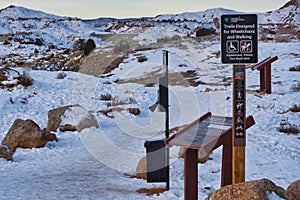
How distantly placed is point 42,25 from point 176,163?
8773 cm

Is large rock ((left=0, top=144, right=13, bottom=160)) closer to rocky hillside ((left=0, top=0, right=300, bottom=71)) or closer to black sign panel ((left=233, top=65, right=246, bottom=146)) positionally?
A: black sign panel ((left=233, top=65, right=246, bottom=146))

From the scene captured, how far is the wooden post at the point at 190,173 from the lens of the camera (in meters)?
5.17

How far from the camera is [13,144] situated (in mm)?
8875

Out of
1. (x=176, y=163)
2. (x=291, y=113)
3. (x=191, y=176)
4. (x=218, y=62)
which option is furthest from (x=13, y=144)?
(x=218, y=62)

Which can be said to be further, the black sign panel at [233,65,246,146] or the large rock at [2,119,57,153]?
the large rock at [2,119,57,153]

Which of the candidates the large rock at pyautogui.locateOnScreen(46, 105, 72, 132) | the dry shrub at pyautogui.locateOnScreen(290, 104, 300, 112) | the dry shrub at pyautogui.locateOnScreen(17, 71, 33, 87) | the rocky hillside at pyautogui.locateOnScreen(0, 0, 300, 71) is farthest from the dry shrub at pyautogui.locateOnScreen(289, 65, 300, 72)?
the large rock at pyautogui.locateOnScreen(46, 105, 72, 132)

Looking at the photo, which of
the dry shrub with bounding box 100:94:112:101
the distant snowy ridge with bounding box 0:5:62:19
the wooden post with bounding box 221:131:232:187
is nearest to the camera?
the wooden post with bounding box 221:131:232:187

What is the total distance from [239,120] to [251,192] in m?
1.43

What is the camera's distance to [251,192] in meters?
3.41

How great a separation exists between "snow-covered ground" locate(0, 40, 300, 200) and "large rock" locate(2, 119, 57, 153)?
0.24m

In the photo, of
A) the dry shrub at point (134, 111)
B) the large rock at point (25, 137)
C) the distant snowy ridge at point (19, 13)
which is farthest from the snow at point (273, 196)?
the distant snowy ridge at point (19, 13)

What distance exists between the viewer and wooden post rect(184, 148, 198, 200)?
17.0ft

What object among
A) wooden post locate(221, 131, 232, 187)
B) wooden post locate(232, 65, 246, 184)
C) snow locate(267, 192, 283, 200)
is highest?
wooden post locate(232, 65, 246, 184)

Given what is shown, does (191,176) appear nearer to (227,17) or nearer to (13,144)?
(227,17)
